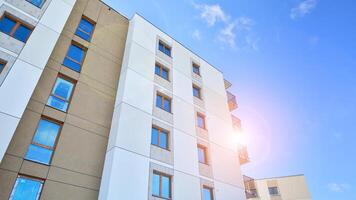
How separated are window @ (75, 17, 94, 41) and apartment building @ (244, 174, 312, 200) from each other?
27320mm

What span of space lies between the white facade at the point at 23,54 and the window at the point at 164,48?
661 cm

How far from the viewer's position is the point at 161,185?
36.8 feet

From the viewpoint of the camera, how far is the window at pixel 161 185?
10885mm

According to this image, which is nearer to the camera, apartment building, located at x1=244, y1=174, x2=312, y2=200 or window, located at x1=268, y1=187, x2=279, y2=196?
apartment building, located at x1=244, y1=174, x2=312, y2=200

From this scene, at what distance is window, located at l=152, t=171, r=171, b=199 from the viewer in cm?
1089

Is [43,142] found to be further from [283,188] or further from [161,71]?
[283,188]

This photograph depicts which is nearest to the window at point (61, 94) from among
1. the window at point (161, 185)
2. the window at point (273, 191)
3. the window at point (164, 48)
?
the window at point (161, 185)

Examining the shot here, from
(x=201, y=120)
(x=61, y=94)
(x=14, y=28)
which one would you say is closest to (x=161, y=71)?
(x=201, y=120)

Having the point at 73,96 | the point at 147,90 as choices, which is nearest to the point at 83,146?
the point at 73,96

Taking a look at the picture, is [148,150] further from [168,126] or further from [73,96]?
[73,96]

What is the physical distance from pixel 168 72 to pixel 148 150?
21.4ft

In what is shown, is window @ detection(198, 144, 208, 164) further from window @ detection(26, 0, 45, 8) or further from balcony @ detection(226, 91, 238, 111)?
window @ detection(26, 0, 45, 8)

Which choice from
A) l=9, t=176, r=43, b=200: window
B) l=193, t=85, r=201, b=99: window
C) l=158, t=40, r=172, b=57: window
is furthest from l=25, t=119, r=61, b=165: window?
l=193, t=85, r=201, b=99: window

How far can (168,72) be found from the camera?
16.2 meters
